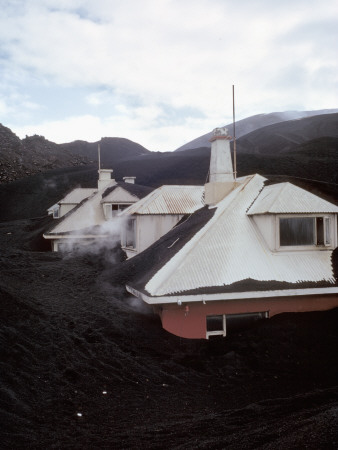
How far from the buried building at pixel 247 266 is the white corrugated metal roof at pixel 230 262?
0.03m

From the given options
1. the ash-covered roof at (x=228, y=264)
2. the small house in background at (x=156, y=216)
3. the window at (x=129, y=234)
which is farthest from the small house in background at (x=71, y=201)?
the ash-covered roof at (x=228, y=264)

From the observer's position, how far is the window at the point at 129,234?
66.9ft

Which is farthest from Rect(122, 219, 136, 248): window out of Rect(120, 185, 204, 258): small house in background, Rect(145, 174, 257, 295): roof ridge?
Rect(145, 174, 257, 295): roof ridge

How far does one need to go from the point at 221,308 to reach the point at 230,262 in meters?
1.42

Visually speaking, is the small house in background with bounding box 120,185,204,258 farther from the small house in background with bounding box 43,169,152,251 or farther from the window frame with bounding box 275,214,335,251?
the small house in background with bounding box 43,169,152,251

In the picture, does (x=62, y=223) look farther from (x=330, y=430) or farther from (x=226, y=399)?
(x=330, y=430)

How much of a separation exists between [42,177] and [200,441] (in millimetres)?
78787

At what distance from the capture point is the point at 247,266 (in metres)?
12.6

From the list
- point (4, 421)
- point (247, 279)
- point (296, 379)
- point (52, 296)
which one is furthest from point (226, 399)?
point (52, 296)

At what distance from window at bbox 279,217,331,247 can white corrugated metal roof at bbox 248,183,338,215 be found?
34cm

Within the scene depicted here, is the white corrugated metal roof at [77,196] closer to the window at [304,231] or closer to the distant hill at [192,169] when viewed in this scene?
the distant hill at [192,169]

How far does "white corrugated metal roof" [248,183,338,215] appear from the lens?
13.5 meters

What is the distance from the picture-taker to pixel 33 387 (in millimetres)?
8273

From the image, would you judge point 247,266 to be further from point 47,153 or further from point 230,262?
point 47,153
